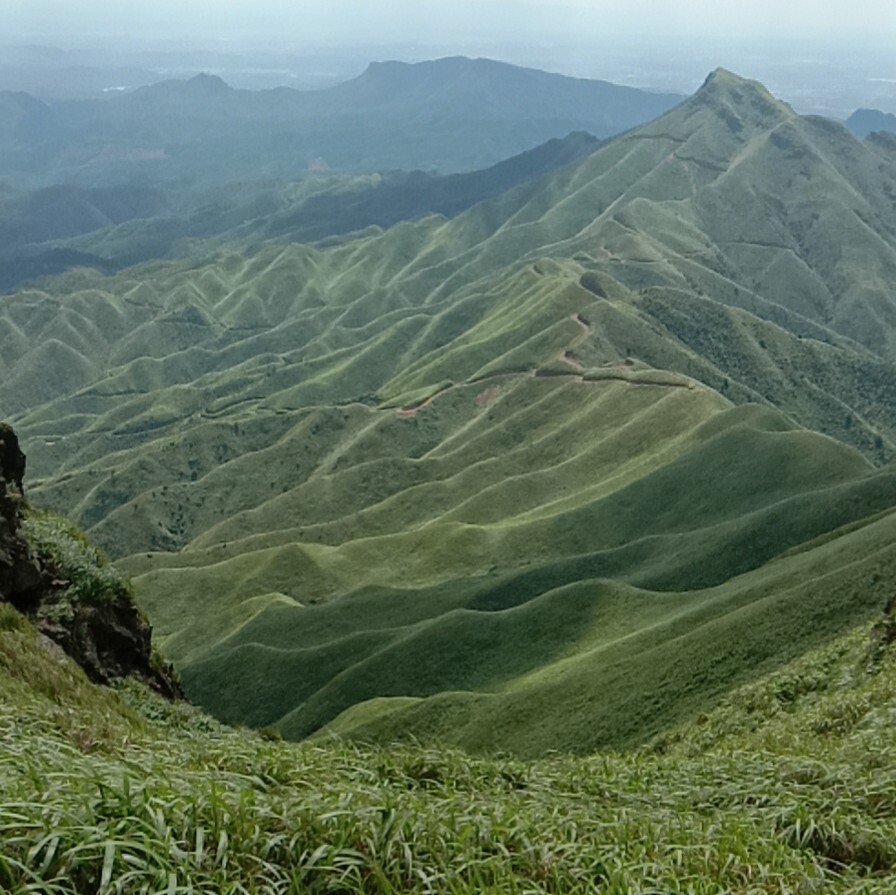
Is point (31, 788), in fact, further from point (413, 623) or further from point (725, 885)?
point (413, 623)

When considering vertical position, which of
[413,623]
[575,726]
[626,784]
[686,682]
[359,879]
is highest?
[359,879]

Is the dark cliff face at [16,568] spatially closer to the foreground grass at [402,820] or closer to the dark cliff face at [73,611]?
the dark cliff face at [73,611]

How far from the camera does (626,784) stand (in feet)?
51.0

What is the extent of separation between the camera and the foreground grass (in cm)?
777

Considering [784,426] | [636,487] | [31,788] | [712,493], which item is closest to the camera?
[31,788]

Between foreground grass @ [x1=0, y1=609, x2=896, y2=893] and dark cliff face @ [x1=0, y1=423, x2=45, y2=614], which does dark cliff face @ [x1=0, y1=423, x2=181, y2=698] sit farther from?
foreground grass @ [x1=0, y1=609, x2=896, y2=893]

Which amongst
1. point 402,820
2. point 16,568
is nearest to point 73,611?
point 16,568

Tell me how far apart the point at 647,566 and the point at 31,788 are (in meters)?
95.8

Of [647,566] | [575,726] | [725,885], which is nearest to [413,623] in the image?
[647,566]

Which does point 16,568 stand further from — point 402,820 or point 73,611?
point 402,820

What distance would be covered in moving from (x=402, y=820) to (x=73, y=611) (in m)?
24.8

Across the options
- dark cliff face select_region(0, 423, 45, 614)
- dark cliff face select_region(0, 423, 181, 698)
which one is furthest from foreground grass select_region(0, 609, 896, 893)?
dark cliff face select_region(0, 423, 181, 698)

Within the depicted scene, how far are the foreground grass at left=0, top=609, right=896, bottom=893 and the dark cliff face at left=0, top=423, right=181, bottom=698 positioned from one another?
11527 mm

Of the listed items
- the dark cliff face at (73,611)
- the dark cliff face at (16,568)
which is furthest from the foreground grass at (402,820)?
the dark cliff face at (73,611)
